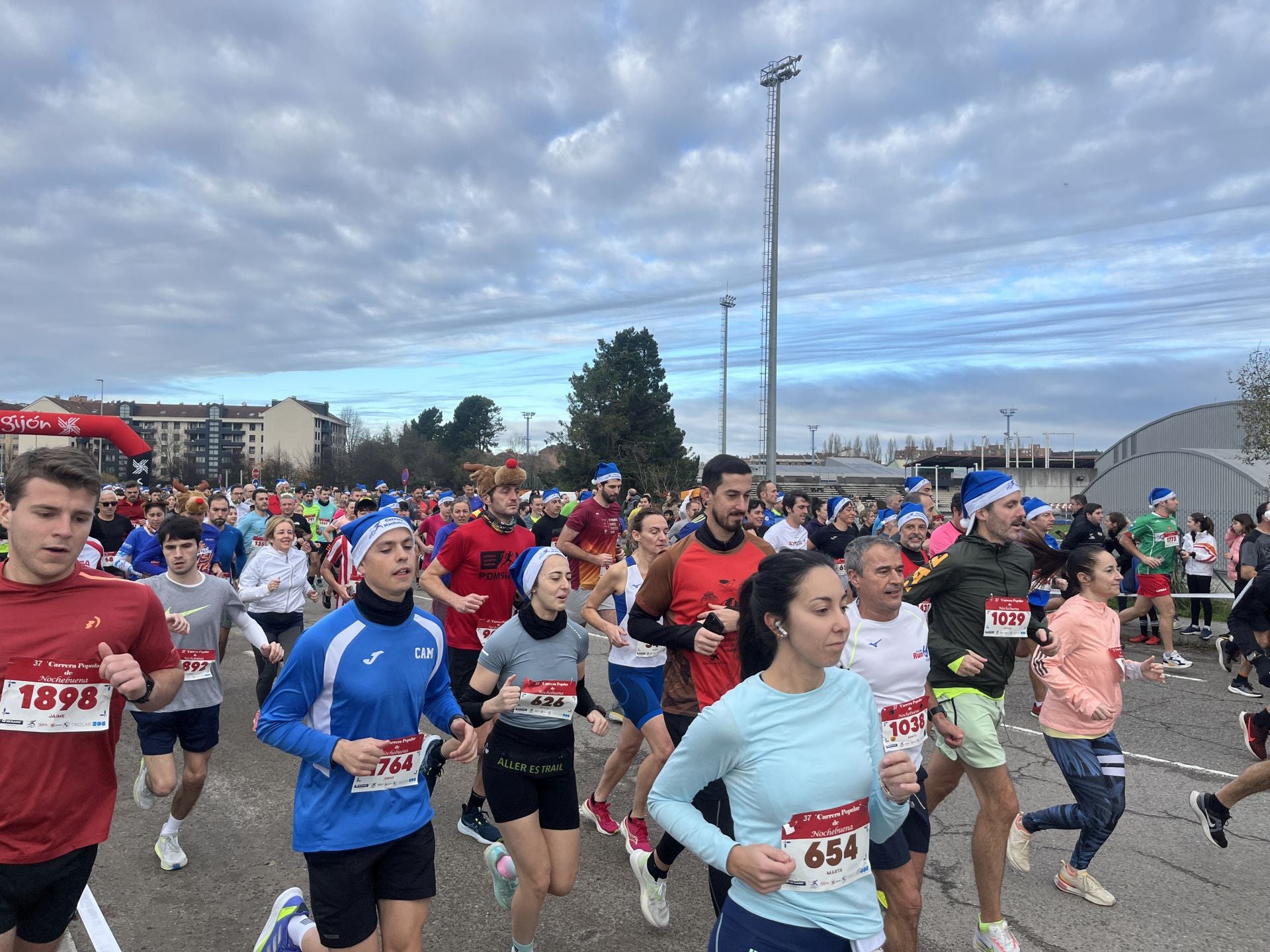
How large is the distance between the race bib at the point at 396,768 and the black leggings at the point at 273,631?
479 centimetres

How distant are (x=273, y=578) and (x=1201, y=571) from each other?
13373mm

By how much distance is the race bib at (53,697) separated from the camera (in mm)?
2713

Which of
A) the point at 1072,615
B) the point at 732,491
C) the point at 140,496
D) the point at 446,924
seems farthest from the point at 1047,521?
the point at 140,496

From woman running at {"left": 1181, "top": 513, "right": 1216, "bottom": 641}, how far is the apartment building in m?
108

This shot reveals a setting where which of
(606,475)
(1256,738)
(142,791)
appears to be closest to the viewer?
(142,791)

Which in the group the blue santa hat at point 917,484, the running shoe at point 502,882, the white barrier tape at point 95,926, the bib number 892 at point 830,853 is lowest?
the white barrier tape at point 95,926

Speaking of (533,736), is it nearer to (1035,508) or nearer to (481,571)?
(481,571)

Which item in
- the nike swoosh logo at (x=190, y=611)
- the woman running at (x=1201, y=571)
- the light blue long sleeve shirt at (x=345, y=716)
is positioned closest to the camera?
the light blue long sleeve shirt at (x=345, y=716)

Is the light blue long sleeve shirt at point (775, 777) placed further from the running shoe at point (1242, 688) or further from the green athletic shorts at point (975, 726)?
the running shoe at point (1242, 688)

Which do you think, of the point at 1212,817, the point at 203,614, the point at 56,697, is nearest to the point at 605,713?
the point at 56,697

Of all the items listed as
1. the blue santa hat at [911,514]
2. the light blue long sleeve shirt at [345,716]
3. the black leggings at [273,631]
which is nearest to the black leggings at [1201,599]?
the blue santa hat at [911,514]

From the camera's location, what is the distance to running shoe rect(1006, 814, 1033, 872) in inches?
192

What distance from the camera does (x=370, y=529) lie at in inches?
136

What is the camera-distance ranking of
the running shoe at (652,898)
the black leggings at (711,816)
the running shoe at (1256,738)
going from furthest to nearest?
the running shoe at (1256,738)
the running shoe at (652,898)
the black leggings at (711,816)
